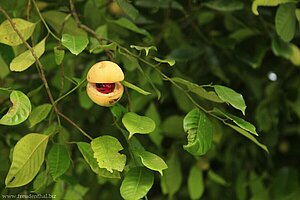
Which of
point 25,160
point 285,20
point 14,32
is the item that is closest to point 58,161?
point 25,160

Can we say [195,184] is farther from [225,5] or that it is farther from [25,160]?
[25,160]

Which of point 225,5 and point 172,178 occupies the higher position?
point 225,5

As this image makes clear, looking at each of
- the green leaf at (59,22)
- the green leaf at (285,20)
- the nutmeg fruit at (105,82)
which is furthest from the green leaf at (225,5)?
the nutmeg fruit at (105,82)

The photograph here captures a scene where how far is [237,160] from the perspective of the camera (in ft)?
3.89

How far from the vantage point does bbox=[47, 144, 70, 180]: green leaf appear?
66 cm

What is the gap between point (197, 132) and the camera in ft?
2.06

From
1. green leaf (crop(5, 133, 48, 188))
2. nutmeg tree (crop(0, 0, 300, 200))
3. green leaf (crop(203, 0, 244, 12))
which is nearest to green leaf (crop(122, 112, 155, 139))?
nutmeg tree (crop(0, 0, 300, 200))

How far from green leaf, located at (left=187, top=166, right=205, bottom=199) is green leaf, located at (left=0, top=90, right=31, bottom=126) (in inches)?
18.9

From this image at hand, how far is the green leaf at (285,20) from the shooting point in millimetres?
807

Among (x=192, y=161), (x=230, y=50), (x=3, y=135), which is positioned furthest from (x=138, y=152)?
(x=192, y=161)

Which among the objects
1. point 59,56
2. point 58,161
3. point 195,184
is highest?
point 59,56

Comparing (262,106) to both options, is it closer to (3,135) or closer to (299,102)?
(299,102)

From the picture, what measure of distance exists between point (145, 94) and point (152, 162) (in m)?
0.07

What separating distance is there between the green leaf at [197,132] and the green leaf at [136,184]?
0.05 metres
